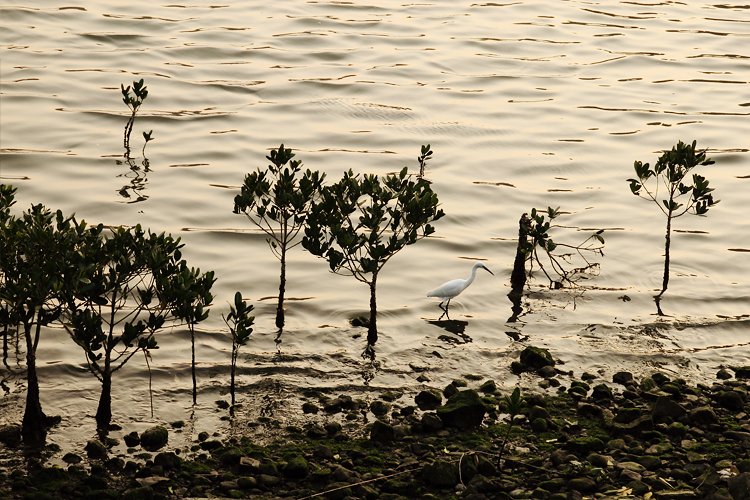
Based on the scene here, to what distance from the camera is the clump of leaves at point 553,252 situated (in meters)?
15.9

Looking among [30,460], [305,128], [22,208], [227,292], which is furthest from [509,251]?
[30,460]

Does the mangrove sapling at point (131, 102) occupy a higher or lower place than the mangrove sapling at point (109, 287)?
higher

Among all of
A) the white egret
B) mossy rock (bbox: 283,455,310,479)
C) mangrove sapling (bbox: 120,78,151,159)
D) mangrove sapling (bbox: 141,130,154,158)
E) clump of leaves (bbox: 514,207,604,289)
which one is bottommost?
mossy rock (bbox: 283,455,310,479)

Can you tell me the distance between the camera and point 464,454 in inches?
424

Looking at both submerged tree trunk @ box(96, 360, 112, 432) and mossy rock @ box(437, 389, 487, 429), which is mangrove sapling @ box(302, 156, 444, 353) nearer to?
mossy rock @ box(437, 389, 487, 429)

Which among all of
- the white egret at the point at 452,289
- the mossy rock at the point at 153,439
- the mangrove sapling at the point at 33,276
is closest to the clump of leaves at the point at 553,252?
the white egret at the point at 452,289

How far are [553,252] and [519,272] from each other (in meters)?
1.34

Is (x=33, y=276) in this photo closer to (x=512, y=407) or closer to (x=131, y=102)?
(x=512, y=407)

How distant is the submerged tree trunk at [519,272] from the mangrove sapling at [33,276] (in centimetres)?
638

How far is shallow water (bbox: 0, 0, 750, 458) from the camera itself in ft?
47.0

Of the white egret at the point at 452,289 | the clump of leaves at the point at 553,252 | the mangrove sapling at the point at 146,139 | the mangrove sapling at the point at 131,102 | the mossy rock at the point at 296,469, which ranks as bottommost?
the mossy rock at the point at 296,469

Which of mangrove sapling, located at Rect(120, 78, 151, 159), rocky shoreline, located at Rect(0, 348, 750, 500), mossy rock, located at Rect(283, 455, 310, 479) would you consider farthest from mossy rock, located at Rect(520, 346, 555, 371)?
mangrove sapling, located at Rect(120, 78, 151, 159)

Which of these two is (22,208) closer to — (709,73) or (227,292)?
(227,292)

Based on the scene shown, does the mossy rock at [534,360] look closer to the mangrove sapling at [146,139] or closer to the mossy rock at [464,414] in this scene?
the mossy rock at [464,414]
